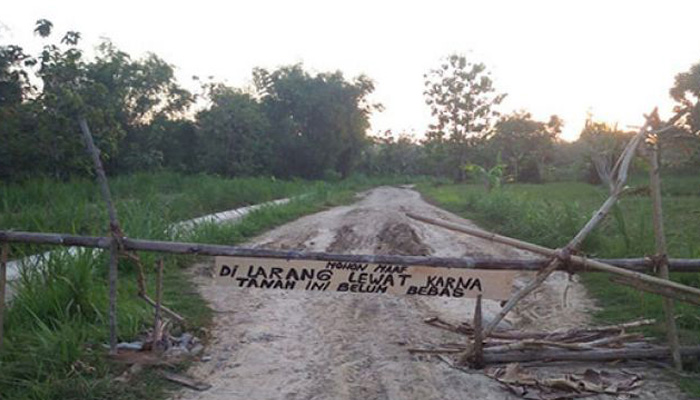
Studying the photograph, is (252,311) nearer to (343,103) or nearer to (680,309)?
(680,309)

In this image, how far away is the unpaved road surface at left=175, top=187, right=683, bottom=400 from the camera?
3865 millimetres

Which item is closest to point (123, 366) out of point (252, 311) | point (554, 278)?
point (252, 311)

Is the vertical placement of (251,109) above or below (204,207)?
above

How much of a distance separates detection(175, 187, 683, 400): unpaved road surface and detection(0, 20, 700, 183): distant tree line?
1.91m

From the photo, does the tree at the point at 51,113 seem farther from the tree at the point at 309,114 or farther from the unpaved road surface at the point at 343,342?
the tree at the point at 309,114

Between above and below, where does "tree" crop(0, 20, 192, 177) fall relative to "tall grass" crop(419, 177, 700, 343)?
above

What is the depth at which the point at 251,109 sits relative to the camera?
2970cm

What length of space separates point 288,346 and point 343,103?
103 feet

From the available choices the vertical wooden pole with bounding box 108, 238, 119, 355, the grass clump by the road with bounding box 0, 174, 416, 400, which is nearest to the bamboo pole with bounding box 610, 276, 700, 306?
Result: the grass clump by the road with bounding box 0, 174, 416, 400

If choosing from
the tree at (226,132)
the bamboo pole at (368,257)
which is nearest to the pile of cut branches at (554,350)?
the bamboo pole at (368,257)

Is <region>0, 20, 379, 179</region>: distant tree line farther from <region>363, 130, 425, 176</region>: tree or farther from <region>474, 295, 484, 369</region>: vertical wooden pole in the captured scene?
<region>363, 130, 425, 176</region>: tree

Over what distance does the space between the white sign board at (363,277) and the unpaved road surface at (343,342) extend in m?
0.59

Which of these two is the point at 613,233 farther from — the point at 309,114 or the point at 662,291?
the point at 309,114

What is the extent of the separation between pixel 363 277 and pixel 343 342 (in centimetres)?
103
